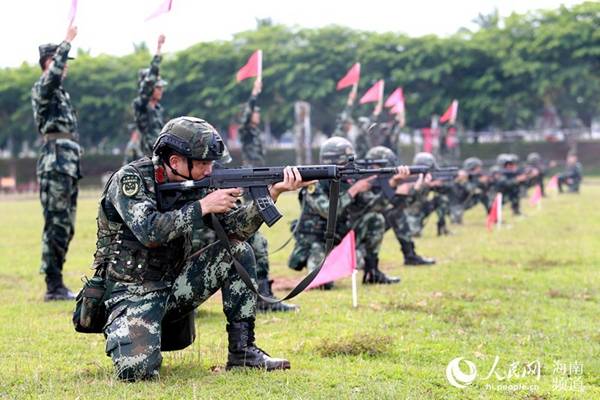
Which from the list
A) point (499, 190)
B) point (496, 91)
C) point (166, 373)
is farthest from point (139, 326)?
point (496, 91)

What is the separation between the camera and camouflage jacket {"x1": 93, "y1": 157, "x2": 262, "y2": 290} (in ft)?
18.7

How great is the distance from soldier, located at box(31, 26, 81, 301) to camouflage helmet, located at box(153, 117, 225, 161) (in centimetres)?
389

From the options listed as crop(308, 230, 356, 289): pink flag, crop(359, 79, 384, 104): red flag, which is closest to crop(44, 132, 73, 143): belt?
crop(308, 230, 356, 289): pink flag

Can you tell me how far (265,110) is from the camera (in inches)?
2156

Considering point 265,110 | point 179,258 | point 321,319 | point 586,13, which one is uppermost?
point 586,13

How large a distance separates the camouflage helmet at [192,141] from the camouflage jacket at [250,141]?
12.5 m

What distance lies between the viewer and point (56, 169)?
9.47 meters

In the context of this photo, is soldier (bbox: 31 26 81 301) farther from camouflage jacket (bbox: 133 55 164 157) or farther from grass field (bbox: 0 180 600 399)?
camouflage jacket (bbox: 133 55 164 157)

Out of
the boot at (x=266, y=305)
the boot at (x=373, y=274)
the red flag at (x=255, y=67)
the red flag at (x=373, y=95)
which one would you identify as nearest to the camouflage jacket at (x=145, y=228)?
the boot at (x=266, y=305)

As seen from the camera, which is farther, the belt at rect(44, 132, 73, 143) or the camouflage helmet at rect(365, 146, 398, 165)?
the camouflage helmet at rect(365, 146, 398, 165)

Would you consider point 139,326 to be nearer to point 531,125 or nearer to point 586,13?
point 586,13

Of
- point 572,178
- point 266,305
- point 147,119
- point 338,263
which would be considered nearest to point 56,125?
point 147,119

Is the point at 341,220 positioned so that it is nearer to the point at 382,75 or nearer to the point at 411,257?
the point at 411,257

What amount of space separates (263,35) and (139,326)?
52388 mm
